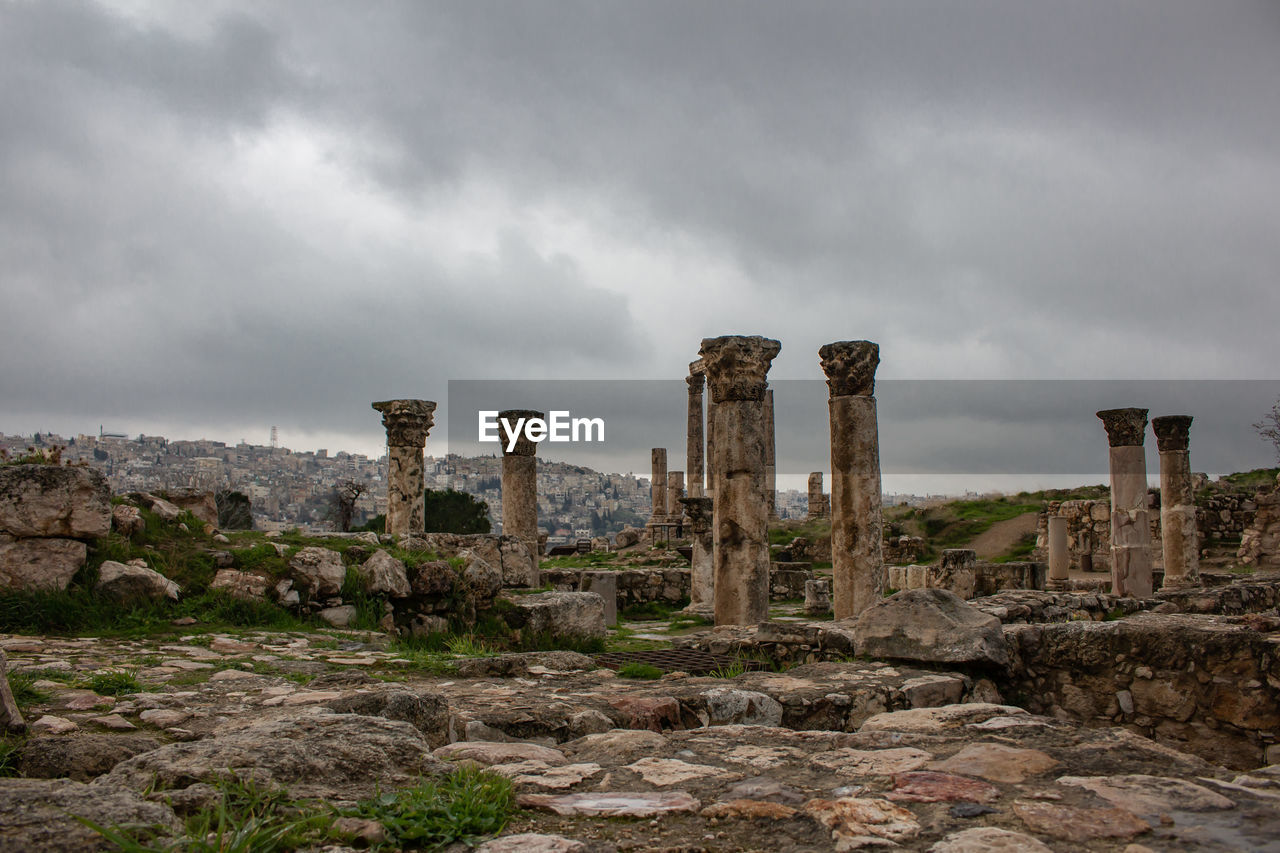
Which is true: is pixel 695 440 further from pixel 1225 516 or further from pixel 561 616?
pixel 561 616

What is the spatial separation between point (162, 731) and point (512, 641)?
5.31m

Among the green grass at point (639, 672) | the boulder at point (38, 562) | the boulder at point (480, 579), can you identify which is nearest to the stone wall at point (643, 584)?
the boulder at point (480, 579)

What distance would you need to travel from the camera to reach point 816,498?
4178cm

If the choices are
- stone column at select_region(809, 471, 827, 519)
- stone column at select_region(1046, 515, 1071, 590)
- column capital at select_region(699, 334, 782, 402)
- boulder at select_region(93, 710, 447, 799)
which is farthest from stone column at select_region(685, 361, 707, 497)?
boulder at select_region(93, 710, 447, 799)

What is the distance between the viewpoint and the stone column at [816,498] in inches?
1612

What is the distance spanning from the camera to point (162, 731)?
4070 mm

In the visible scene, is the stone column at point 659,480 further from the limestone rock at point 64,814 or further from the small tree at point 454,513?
the limestone rock at point 64,814

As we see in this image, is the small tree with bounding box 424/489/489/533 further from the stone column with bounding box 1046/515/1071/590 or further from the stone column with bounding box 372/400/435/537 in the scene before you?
the stone column with bounding box 1046/515/1071/590

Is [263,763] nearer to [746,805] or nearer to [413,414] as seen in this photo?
[746,805]

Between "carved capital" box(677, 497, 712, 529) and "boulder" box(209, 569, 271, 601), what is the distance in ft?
32.9

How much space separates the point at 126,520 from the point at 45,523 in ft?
3.51

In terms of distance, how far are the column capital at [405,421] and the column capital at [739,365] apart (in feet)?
26.7

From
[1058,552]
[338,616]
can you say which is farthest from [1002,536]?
[338,616]

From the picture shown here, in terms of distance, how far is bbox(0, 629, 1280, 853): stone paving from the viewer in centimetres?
241
